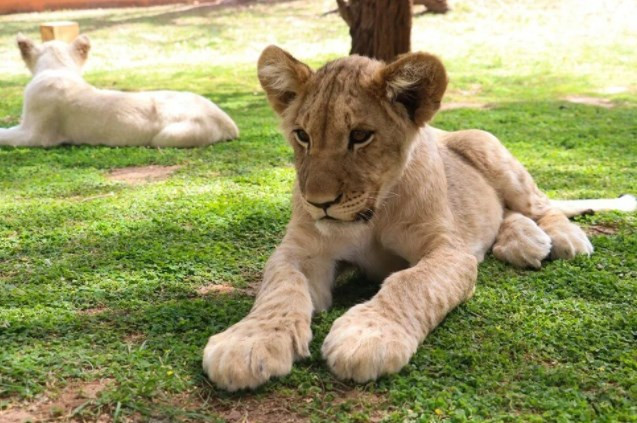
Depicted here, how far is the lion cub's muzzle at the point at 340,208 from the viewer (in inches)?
115

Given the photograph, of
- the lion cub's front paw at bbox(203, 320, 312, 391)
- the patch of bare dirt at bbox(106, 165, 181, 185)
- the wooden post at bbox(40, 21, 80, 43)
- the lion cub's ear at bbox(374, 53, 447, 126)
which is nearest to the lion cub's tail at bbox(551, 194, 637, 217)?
the lion cub's ear at bbox(374, 53, 447, 126)

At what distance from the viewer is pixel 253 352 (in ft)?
8.13

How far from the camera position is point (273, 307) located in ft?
9.26

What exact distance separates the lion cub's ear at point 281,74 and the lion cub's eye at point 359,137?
38 centimetres

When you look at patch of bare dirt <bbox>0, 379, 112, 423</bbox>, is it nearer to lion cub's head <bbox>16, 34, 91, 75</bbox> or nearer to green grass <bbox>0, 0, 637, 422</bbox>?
green grass <bbox>0, 0, 637, 422</bbox>

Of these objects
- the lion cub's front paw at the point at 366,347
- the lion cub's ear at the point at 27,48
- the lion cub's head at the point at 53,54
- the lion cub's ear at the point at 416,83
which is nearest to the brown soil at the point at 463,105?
the lion cub's head at the point at 53,54

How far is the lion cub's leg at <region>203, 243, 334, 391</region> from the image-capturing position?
7.98ft

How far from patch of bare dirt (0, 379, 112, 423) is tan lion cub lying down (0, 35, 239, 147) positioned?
4.80 m

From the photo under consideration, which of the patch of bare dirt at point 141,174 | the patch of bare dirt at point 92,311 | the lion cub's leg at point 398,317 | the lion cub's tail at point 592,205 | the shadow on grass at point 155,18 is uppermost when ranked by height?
the lion cub's leg at point 398,317

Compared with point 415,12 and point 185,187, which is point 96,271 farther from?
point 415,12

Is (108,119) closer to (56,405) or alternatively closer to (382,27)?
(382,27)

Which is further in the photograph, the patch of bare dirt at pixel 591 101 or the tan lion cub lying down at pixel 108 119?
the patch of bare dirt at pixel 591 101

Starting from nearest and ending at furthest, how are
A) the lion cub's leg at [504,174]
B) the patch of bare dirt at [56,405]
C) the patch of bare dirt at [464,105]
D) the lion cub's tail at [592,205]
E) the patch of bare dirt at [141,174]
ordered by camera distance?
the patch of bare dirt at [56,405] < the lion cub's leg at [504,174] < the lion cub's tail at [592,205] < the patch of bare dirt at [141,174] < the patch of bare dirt at [464,105]

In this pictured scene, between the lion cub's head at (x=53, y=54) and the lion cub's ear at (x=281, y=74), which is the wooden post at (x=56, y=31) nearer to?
the lion cub's head at (x=53, y=54)
